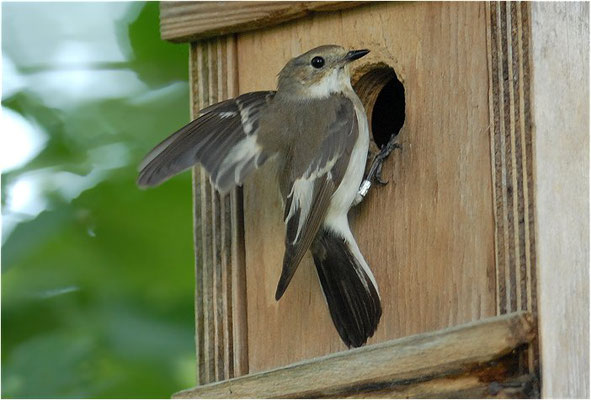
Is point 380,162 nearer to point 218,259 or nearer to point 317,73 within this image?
point 317,73

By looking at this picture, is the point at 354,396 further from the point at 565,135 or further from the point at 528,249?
the point at 565,135

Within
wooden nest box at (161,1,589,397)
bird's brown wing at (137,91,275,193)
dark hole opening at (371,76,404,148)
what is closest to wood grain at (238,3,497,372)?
wooden nest box at (161,1,589,397)

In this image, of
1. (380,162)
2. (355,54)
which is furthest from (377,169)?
(355,54)

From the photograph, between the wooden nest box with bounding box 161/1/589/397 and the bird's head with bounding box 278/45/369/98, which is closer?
the wooden nest box with bounding box 161/1/589/397

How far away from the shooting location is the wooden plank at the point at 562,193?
12.8 feet

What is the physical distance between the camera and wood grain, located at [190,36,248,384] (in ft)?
15.4

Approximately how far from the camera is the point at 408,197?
14.1 feet

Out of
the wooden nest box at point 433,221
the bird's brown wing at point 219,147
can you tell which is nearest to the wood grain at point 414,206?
the wooden nest box at point 433,221

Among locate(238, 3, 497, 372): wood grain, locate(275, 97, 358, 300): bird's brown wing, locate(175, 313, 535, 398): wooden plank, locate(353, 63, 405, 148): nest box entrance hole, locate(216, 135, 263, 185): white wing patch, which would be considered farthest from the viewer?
locate(353, 63, 405, 148): nest box entrance hole

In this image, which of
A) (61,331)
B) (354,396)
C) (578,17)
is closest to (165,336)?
(61,331)

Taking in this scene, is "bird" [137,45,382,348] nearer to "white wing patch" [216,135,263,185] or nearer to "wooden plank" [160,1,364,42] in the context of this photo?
"white wing patch" [216,135,263,185]

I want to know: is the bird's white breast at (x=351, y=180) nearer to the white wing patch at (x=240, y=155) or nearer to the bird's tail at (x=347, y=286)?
the bird's tail at (x=347, y=286)

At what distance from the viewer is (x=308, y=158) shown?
14.6 feet

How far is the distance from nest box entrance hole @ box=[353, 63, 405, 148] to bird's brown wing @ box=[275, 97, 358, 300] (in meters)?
0.18
